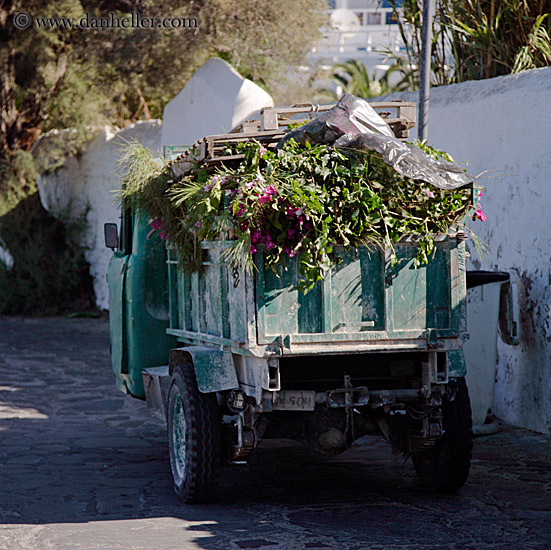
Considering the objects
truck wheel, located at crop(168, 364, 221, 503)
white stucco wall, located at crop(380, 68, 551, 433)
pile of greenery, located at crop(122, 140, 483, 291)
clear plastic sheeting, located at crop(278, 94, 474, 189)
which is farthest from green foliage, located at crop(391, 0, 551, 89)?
truck wheel, located at crop(168, 364, 221, 503)

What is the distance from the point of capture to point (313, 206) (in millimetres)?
4812

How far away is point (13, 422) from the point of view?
808cm

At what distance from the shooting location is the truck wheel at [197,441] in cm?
525

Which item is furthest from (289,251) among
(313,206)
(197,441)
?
(197,441)

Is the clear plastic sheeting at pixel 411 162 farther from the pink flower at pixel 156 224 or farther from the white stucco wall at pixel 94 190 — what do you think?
the white stucco wall at pixel 94 190

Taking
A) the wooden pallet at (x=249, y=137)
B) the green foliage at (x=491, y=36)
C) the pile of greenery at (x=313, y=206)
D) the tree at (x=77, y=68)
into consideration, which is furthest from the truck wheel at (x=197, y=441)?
the tree at (x=77, y=68)

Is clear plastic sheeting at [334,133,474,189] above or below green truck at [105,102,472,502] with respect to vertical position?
above

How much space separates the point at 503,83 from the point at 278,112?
105 inches

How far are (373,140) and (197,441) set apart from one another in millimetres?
2003

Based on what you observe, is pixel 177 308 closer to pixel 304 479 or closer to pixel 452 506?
pixel 304 479

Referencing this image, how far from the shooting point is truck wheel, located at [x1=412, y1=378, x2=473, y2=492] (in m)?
5.45

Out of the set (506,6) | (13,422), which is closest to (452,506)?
(13,422)

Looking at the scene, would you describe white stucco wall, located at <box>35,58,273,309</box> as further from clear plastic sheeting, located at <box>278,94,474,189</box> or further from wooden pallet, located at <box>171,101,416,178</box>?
clear plastic sheeting, located at <box>278,94,474,189</box>

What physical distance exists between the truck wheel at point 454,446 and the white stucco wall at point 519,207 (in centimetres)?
197
